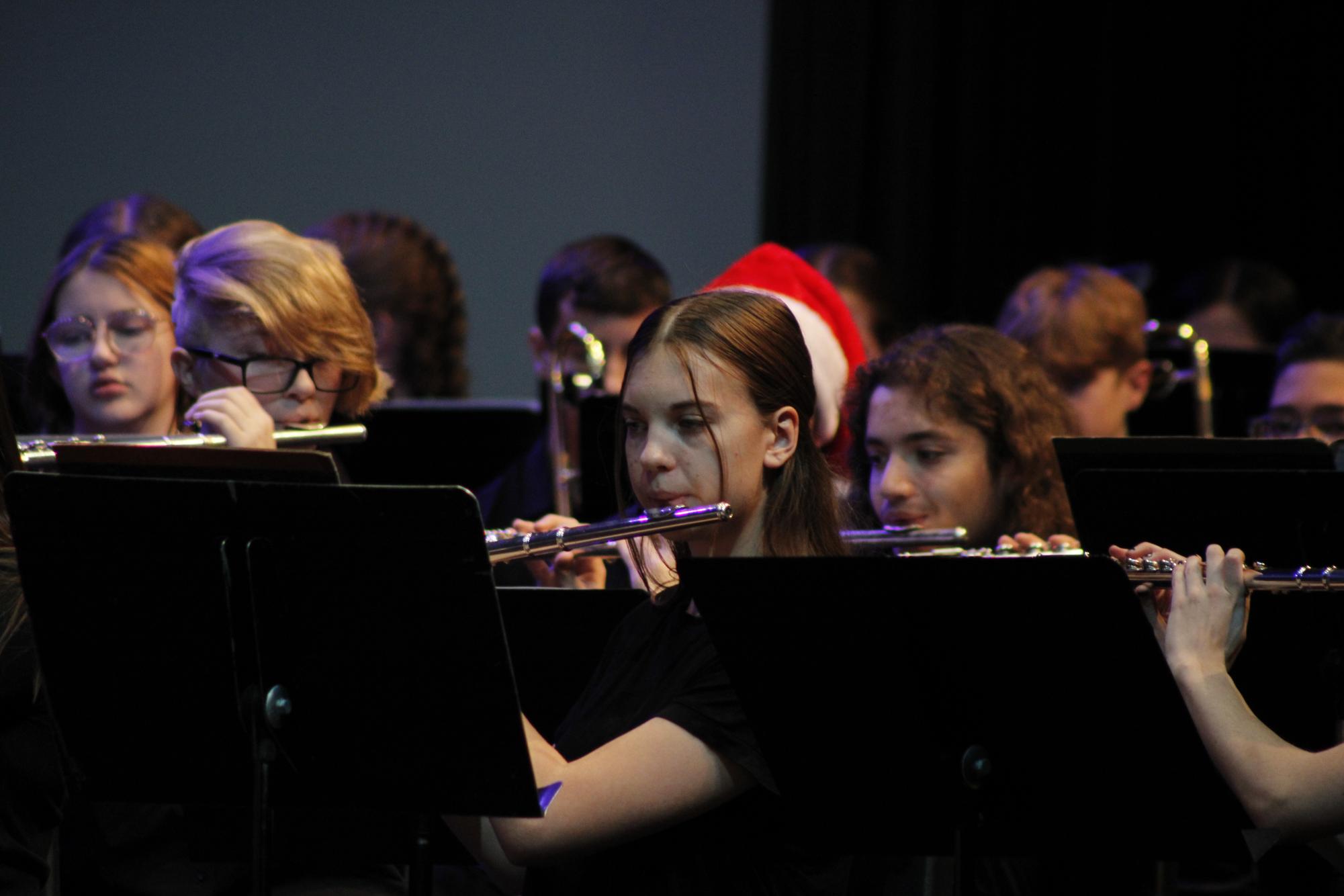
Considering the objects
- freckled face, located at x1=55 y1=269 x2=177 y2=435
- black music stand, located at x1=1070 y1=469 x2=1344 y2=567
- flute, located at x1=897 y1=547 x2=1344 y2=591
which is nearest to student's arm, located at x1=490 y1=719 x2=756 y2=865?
flute, located at x1=897 y1=547 x2=1344 y2=591

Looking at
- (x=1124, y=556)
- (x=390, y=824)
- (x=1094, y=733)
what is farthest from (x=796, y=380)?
(x=390, y=824)

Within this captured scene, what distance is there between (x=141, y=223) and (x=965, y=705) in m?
2.81

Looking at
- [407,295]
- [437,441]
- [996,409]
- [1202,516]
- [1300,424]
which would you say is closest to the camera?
[1202,516]

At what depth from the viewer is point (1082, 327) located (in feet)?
12.5

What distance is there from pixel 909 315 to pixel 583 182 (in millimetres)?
1251

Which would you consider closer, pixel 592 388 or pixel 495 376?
pixel 592 388

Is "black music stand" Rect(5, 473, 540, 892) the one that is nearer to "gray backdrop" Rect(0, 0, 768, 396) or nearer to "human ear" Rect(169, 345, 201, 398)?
"human ear" Rect(169, 345, 201, 398)

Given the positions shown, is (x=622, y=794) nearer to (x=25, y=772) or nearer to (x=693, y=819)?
(x=693, y=819)

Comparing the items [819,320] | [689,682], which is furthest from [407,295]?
[689,682]

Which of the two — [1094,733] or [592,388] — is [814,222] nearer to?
[592,388]

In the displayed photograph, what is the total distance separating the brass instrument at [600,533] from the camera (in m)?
1.96

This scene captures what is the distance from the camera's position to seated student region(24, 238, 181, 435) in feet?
9.96

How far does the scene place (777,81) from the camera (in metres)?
5.38

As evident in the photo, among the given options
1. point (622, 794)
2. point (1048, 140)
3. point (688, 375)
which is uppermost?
point (1048, 140)
